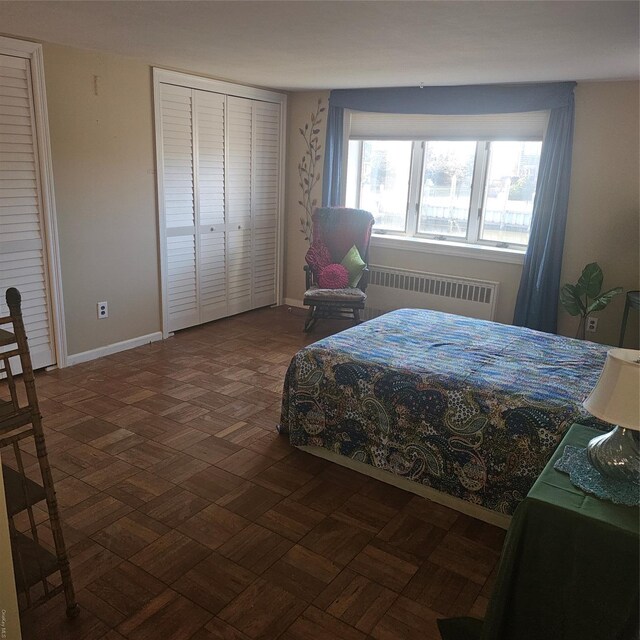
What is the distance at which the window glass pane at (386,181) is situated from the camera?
5289mm

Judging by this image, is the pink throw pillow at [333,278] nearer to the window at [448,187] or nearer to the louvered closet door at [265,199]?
the window at [448,187]

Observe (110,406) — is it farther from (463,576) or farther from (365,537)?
(463,576)

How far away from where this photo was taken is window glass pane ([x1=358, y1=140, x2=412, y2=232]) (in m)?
5.29

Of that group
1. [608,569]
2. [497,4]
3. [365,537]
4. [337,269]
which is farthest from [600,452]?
[337,269]

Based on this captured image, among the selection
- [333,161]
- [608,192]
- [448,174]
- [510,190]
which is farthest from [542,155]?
[333,161]

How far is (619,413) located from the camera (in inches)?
60.5

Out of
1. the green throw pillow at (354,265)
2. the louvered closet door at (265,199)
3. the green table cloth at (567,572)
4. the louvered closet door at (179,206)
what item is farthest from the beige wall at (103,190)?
the green table cloth at (567,572)

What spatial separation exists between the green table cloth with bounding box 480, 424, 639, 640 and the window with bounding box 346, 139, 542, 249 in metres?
3.62

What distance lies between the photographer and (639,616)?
4.59ft

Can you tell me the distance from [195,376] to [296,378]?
1.28 m

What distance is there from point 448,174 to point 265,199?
1758 millimetres

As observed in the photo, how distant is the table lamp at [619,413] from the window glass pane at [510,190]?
330 cm

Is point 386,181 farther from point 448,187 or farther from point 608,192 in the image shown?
point 608,192

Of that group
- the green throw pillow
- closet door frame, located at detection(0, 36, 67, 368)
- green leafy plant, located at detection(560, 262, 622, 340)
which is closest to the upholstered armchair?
the green throw pillow
